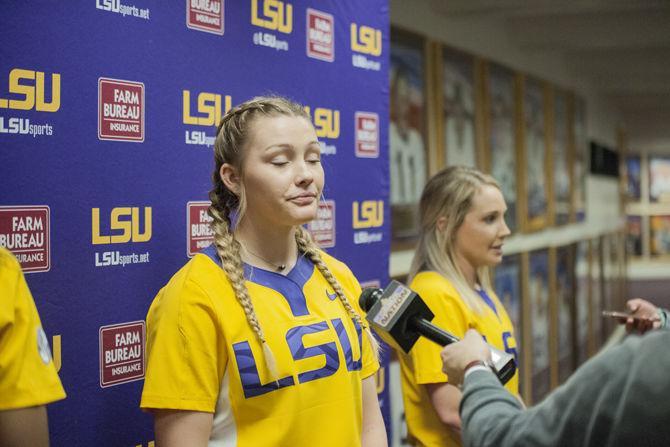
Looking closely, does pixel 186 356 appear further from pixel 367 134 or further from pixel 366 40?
pixel 366 40

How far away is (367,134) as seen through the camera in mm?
2762

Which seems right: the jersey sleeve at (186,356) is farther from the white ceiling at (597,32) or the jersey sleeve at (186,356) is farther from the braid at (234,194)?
the white ceiling at (597,32)

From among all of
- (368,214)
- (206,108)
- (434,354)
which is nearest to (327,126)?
(368,214)

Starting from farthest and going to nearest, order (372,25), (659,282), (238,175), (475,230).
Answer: (659,282)
(372,25)
(475,230)
(238,175)

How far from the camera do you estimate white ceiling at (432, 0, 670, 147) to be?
16.6ft

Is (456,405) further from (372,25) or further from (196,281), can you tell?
(372,25)

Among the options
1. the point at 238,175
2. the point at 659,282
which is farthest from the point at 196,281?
the point at 659,282

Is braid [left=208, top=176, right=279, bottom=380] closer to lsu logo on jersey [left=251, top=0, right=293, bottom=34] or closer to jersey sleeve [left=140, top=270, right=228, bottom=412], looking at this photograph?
jersey sleeve [left=140, top=270, right=228, bottom=412]

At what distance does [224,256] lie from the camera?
1.71 m

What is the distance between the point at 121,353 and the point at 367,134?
3.96ft

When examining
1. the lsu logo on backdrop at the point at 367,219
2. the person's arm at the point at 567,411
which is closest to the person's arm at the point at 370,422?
the person's arm at the point at 567,411

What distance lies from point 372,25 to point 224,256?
135 centimetres

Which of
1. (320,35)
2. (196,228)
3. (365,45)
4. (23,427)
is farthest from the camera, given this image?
(365,45)

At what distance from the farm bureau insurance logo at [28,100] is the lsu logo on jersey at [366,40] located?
118cm
